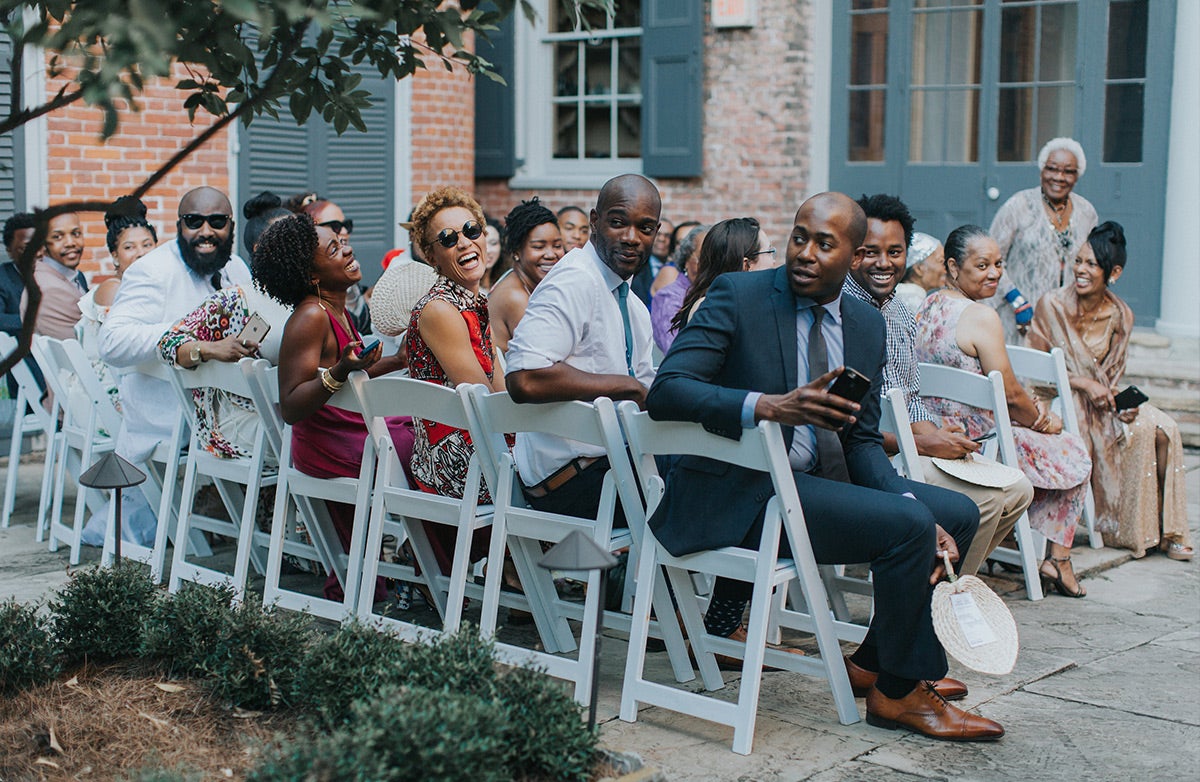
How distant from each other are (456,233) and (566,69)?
25.4 feet

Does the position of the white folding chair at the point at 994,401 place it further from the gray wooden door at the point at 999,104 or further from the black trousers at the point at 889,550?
the gray wooden door at the point at 999,104

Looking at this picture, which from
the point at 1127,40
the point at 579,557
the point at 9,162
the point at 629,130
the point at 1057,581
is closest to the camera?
the point at 579,557

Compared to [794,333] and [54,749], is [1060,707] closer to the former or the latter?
[794,333]

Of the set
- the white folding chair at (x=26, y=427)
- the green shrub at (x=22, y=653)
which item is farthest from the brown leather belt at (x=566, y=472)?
the white folding chair at (x=26, y=427)

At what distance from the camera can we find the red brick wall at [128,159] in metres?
8.66

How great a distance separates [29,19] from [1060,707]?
17.5ft

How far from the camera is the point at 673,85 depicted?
37.4 feet

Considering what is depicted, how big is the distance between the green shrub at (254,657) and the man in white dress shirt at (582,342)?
3.12 ft

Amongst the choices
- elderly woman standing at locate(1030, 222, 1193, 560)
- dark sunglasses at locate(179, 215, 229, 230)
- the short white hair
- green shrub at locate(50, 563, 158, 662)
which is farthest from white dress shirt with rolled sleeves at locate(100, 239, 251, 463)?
the short white hair

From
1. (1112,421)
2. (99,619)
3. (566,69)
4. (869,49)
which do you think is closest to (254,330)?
(99,619)

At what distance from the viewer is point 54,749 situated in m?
3.61

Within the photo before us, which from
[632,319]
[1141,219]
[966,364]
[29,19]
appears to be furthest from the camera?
[1141,219]

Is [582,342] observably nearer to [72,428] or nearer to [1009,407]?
[1009,407]

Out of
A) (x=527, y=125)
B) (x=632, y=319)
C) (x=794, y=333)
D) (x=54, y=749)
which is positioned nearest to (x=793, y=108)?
(x=527, y=125)
